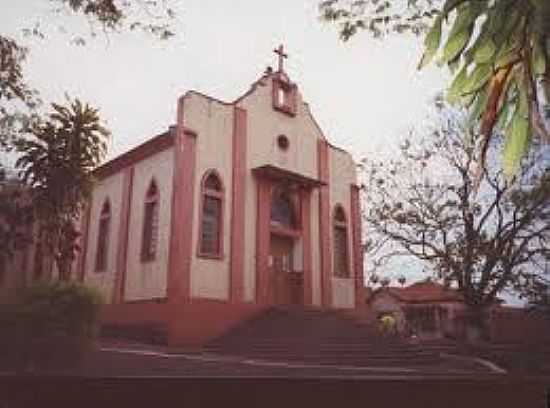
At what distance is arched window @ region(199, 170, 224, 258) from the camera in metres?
16.7

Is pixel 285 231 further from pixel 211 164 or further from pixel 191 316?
pixel 191 316

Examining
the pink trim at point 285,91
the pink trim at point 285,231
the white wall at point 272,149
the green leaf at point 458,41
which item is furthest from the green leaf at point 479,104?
the pink trim at point 285,91

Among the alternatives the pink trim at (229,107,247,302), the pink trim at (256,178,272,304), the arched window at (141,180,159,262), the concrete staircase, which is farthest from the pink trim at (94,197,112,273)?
the concrete staircase

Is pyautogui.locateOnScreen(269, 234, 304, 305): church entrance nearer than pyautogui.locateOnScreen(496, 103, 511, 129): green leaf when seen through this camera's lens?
No

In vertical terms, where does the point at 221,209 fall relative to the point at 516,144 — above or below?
above

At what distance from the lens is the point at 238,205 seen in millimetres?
17406

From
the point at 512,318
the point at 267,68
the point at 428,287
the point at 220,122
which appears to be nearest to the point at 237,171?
the point at 220,122

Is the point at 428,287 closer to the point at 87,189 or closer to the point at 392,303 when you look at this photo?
the point at 392,303

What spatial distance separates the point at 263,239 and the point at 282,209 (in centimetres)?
185

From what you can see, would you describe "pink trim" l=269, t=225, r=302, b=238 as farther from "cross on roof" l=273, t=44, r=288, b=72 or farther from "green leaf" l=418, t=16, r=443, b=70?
"green leaf" l=418, t=16, r=443, b=70

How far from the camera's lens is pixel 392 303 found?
117ft

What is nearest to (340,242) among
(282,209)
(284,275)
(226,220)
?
(282,209)

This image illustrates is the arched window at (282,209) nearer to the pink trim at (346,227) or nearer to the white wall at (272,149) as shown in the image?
the white wall at (272,149)

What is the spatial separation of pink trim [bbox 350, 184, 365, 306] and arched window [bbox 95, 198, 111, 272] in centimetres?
908
